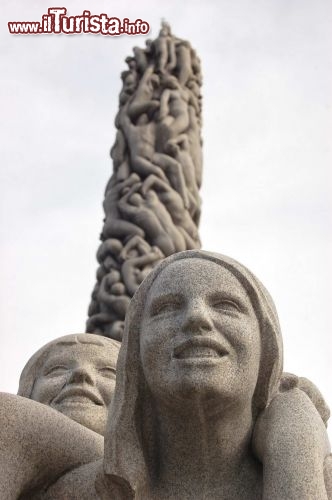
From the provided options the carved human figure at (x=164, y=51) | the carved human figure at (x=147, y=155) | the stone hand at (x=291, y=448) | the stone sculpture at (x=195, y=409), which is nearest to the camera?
the stone hand at (x=291, y=448)

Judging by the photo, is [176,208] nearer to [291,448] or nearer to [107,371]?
[107,371]

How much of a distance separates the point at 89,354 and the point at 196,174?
15.4 ft

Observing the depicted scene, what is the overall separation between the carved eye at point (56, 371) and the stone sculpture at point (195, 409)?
83cm

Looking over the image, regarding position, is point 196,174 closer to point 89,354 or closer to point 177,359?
point 89,354

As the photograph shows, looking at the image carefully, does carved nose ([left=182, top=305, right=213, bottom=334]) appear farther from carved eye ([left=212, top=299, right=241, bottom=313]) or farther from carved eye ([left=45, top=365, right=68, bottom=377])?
carved eye ([left=45, top=365, right=68, bottom=377])

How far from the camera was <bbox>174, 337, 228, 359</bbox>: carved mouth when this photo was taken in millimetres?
3264

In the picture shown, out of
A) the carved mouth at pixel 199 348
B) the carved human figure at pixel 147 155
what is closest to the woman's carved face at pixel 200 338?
the carved mouth at pixel 199 348

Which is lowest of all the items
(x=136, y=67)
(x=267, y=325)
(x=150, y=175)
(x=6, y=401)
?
(x=6, y=401)

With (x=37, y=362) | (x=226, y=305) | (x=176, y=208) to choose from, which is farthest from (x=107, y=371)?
(x=176, y=208)

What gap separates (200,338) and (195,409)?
23 cm

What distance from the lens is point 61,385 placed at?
170 inches

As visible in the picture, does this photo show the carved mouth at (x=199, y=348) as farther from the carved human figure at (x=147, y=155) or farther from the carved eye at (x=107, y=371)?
the carved human figure at (x=147, y=155)

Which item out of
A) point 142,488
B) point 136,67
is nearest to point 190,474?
point 142,488

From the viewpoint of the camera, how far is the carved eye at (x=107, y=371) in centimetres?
443
